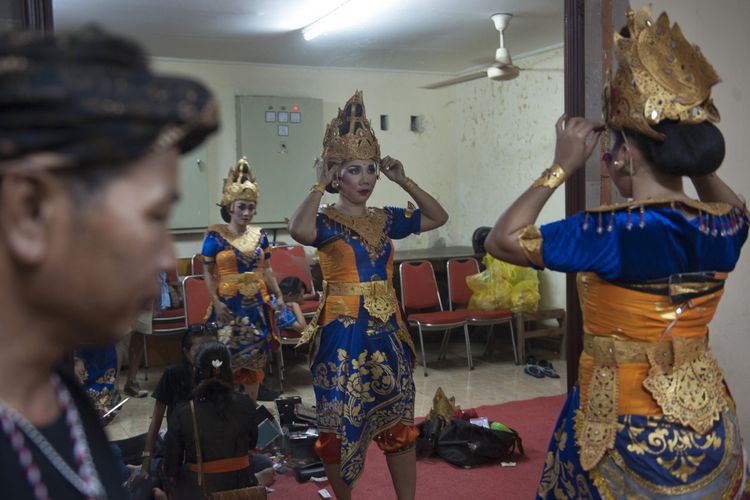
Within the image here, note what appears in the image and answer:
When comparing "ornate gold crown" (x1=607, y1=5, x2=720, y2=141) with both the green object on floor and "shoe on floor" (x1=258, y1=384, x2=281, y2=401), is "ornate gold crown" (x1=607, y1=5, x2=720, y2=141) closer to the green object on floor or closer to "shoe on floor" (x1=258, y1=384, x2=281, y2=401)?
the green object on floor

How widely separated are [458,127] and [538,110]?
2.07ft

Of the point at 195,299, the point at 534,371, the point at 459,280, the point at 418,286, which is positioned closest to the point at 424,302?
the point at 418,286

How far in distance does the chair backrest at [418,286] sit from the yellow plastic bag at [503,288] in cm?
30

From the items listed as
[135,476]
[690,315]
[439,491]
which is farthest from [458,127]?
[690,315]

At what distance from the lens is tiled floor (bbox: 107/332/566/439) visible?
13.6 ft

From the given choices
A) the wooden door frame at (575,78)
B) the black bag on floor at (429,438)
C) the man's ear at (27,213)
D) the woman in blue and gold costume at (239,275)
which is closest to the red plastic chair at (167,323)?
the woman in blue and gold costume at (239,275)

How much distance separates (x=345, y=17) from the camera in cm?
427

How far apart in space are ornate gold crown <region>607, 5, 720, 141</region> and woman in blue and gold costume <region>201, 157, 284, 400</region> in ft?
8.86

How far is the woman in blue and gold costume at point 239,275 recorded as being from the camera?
4031mm

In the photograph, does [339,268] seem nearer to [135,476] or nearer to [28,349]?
[135,476]

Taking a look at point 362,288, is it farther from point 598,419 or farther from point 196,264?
point 196,264

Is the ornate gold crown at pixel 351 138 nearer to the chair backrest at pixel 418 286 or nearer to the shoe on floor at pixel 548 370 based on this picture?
the chair backrest at pixel 418 286

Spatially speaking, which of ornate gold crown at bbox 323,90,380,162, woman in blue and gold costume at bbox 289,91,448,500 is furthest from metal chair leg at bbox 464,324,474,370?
ornate gold crown at bbox 323,90,380,162

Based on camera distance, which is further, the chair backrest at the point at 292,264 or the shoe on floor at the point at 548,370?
the shoe on floor at the point at 548,370
